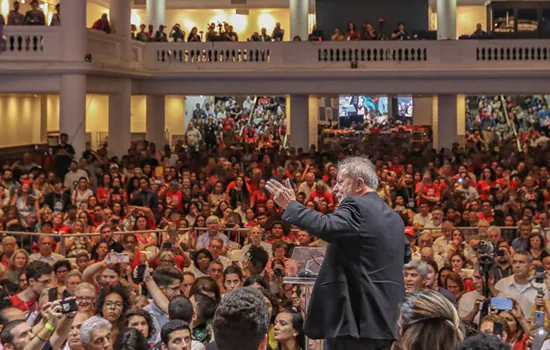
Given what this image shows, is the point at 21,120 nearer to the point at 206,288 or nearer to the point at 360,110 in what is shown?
the point at 360,110

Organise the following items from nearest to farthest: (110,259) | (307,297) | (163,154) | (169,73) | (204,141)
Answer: (307,297) < (110,259) < (163,154) < (169,73) < (204,141)

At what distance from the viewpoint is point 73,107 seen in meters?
25.8

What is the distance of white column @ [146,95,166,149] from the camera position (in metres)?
33.0

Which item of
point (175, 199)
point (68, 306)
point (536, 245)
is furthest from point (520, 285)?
point (175, 199)

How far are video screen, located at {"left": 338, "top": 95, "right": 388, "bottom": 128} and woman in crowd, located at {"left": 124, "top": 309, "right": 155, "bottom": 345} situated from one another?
107 ft

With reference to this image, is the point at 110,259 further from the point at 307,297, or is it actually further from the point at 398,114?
the point at 398,114

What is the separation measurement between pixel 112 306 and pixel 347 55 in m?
22.3

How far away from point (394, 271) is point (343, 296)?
40 centimetres

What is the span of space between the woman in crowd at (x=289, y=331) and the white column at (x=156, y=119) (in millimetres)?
23799

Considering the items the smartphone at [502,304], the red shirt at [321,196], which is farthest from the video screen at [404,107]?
the smartphone at [502,304]

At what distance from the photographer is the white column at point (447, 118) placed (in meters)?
32.5

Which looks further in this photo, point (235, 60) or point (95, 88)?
point (235, 60)

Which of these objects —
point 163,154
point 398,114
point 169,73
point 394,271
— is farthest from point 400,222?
point 398,114

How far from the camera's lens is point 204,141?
37094 millimetres
